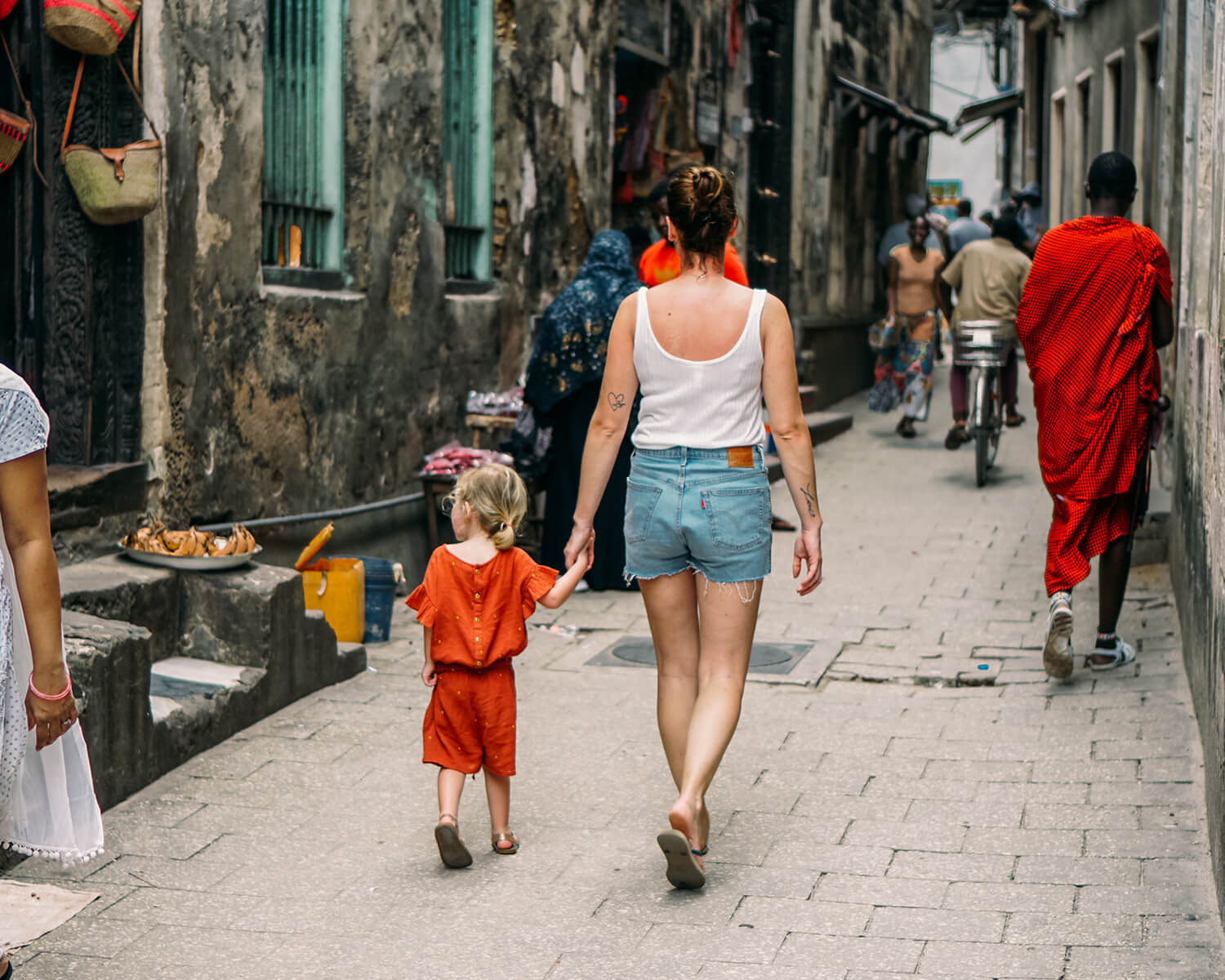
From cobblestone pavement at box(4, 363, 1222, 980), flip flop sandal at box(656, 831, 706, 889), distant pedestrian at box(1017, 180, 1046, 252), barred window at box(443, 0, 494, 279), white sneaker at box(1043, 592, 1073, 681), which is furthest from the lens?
distant pedestrian at box(1017, 180, 1046, 252)

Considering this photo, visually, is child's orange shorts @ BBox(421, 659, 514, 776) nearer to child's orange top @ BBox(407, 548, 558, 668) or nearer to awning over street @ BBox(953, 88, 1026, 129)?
child's orange top @ BBox(407, 548, 558, 668)

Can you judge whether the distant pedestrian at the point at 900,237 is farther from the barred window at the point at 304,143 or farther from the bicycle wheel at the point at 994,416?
the barred window at the point at 304,143

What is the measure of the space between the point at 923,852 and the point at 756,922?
0.73 meters

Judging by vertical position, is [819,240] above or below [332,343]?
above

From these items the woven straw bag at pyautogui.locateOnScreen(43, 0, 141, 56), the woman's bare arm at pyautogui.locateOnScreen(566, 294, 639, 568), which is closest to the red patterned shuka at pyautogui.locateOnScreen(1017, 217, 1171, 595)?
the woman's bare arm at pyautogui.locateOnScreen(566, 294, 639, 568)

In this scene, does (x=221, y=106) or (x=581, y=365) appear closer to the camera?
(x=221, y=106)

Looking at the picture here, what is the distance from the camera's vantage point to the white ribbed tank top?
4316 mm

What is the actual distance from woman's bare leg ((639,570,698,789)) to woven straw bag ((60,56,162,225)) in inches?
103

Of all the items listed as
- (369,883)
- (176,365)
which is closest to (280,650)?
(176,365)

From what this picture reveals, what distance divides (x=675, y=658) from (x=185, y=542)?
92.2 inches

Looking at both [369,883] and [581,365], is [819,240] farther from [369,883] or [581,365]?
[369,883]

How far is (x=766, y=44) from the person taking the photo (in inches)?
610

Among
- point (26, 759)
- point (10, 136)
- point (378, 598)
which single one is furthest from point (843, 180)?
point (26, 759)

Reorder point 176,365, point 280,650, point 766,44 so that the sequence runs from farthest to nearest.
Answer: point 766,44 → point 176,365 → point 280,650
